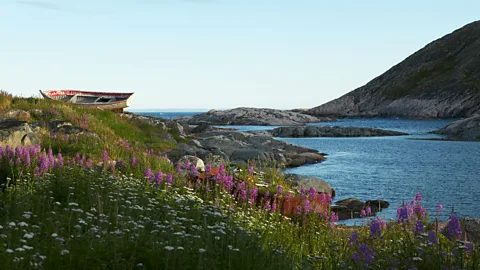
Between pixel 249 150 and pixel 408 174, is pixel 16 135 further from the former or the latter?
pixel 408 174

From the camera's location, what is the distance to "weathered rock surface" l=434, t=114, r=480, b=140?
79.9 meters

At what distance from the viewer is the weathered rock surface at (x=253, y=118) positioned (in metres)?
146

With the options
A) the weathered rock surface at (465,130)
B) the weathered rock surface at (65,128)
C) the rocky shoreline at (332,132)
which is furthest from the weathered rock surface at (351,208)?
the rocky shoreline at (332,132)

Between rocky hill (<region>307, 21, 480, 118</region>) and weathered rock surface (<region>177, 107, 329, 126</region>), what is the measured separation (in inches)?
1244

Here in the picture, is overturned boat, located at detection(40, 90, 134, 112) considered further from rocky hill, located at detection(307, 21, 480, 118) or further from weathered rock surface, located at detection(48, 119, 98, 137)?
rocky hill, located at detection(307, 21, 480, 118)

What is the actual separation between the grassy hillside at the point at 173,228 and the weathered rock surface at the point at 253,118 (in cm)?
12859

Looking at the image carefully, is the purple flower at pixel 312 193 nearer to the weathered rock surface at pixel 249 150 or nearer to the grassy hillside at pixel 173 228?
the grassy hillside at pixel 173 228

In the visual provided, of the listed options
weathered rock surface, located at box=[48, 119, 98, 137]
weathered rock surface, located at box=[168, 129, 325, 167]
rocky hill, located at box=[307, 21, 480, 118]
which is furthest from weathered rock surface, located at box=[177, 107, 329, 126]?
weathered rock surface, located at box=[48, 119, 98, 137]

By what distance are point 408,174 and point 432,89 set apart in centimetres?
13345

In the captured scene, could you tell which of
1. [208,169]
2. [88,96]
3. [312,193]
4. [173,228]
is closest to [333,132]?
[88,96]

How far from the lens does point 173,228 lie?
7406 mm

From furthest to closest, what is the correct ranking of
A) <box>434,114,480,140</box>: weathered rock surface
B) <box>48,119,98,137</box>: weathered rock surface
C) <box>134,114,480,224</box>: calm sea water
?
<box>434,114,480,140</box>: weathered rock surface, <box>134,114,480,224</box>: calm sea water, <box>48,119,98,137</box>: weathered rock surface

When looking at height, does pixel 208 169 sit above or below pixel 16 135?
below

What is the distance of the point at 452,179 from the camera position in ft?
125
